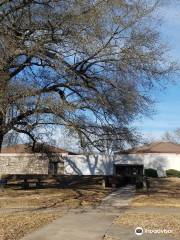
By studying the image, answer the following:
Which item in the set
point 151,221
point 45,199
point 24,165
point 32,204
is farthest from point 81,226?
point 24,165

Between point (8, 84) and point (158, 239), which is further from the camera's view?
point (8, 84)

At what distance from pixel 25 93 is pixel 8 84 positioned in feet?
3.08

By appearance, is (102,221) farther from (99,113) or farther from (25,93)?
(99,113)

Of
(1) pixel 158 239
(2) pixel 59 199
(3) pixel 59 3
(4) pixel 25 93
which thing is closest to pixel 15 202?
(2) pixel 59 199

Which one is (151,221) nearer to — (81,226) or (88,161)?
(81,226)

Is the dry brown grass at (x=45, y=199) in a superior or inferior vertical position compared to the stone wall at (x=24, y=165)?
inferior

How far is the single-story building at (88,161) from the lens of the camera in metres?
28.5

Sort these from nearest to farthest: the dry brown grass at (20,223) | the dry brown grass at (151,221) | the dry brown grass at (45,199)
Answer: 1. the dry brown grass at (20,223)
2. the dry brown grass at (151,221)
3. the dry brown grass at (45,199)

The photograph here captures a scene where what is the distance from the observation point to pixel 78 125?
21328 millimetres

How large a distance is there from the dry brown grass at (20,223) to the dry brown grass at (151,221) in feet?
6.44

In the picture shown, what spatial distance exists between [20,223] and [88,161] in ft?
85.2

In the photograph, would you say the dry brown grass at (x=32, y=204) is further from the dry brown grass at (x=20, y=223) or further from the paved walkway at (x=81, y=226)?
the paved walkway at (x=81, y=226)

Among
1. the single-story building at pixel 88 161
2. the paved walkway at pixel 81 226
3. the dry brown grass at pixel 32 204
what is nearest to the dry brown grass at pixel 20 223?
the dry brown grass at pixel 32 204

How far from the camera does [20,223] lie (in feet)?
43.0
